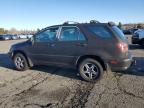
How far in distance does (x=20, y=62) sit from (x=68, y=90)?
3452mm

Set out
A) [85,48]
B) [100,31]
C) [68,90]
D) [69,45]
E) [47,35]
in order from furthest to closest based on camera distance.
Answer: [47,35]
[69,45]
[85,48]
[100,31]
[68,90]

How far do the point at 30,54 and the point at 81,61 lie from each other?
2351 mm

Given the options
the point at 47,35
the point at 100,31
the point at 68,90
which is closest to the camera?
the point at 68,90

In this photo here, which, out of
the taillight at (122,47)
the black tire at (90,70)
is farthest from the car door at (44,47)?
the taillight at (122,47)

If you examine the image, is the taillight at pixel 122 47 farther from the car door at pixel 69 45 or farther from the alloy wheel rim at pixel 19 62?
the alloy wheel rim at pixel 19 62

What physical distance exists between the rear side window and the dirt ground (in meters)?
1.45

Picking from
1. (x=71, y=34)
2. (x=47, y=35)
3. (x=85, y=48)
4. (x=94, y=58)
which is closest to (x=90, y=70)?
(x=94, y=58)

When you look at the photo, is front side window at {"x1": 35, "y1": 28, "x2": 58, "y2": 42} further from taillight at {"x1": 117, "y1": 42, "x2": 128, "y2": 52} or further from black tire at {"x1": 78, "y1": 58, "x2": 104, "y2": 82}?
taillight at {"x1": 117, "y1": 42, "x2": 128, "y2": 52}

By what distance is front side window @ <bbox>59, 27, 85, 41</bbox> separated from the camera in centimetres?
715

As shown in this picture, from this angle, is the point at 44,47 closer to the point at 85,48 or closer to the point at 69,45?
the point at 69,45

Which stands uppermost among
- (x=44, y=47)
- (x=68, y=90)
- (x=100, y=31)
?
(x=100, y=31)

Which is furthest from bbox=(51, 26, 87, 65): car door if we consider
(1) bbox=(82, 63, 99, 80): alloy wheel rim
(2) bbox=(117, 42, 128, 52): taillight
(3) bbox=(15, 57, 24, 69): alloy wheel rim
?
(3) bbox=(15, 57, 24, 69): alloy wheel rim

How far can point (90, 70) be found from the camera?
702 cm

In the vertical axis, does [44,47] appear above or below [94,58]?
above
